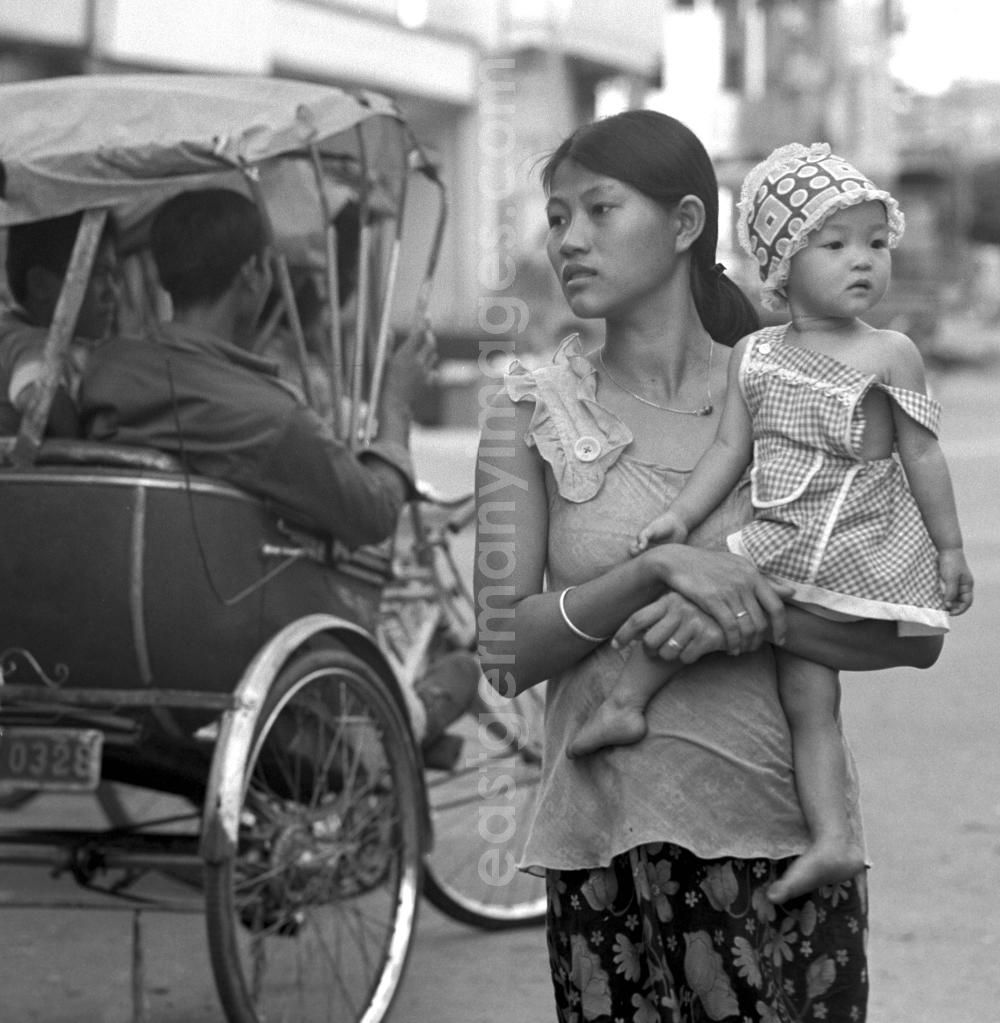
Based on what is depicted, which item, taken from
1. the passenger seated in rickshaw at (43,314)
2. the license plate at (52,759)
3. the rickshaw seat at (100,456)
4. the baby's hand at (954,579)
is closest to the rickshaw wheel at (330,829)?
the license plate at (52,759)

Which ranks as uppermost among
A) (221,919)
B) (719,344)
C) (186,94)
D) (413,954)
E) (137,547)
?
(186,94)

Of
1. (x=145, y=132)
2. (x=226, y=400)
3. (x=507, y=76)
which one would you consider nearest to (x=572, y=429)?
(x=226, y=400)

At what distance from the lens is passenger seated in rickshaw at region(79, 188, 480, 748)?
4.27m

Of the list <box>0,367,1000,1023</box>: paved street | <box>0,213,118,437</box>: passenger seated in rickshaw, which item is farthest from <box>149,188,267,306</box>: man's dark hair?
<box>0,367,1000,1023</box>: paved street

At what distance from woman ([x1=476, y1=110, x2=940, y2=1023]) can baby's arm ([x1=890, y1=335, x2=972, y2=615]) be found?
94mm

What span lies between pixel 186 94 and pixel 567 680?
2112 millimetres

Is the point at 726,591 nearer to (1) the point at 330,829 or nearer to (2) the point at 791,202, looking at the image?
(2) the point at 791,202

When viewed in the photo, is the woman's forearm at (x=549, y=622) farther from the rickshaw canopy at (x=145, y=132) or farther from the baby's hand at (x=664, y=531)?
the rickshaw canopy at (x=145, y=132)

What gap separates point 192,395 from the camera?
4.27 m

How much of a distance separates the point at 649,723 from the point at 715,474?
0.32 m

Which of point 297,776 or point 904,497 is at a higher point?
point 904,497

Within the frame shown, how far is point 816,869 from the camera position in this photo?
2.66 metres

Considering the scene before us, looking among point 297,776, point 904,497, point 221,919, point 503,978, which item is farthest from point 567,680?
point 503,978

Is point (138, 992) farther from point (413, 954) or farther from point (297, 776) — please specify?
point (413, 954)
